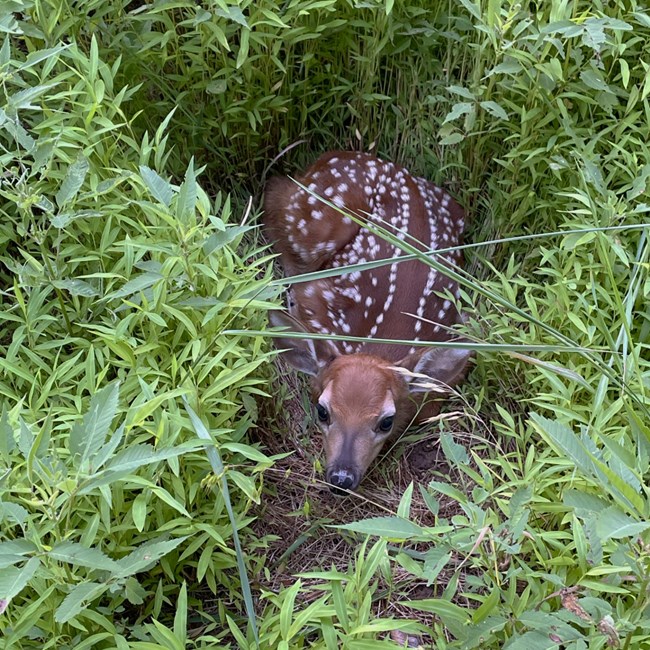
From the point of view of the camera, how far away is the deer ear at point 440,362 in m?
2.62

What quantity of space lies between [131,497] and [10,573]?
0.54 metres

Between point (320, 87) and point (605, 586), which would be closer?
point (605, 586)

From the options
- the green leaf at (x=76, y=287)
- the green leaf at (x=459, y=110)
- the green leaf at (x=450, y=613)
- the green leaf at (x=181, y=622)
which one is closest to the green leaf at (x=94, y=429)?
the green leaf at (x=181, y=622)

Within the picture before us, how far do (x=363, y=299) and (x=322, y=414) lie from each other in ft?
2.20

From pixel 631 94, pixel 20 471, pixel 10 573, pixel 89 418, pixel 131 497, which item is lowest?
pixel 131 497

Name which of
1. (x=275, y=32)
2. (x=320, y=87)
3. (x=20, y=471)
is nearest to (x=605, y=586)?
(x=20, y=471)

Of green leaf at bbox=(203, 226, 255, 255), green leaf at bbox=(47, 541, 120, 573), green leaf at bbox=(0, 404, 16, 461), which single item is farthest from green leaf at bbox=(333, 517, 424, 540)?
green leaf at bbox=(203, 226, 255, 255)

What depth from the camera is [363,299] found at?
3.17 m

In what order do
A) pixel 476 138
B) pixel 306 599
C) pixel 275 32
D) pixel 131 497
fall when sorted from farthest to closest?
pixel 476 138 < pixel 275 32 < pixel 306 599 < pixel 131 497

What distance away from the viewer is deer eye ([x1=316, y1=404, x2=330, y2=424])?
2673 millimetres

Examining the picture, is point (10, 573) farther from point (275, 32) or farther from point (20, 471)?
point (275, 32)

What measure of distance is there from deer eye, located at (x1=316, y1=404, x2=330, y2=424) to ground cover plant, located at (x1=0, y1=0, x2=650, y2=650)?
15 cm

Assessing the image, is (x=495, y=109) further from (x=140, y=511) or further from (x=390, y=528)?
(x=140, y=511)

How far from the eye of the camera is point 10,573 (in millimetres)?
1414
